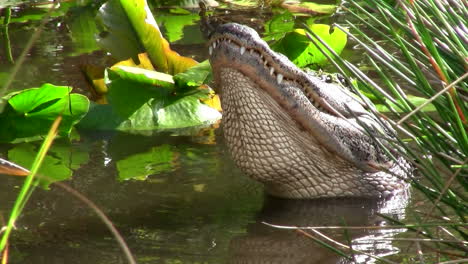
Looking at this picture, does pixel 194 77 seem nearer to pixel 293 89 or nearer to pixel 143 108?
pixel 143 108

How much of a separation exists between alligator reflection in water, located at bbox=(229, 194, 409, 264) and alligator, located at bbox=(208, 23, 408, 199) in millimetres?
116

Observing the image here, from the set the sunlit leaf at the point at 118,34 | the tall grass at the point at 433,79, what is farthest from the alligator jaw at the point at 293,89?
the sunlit leaf at the point at 118,34

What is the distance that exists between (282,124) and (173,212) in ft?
2.24

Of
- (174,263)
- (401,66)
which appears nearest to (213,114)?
(174,263)

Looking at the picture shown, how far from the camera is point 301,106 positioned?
407 centimetres

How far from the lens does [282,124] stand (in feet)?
13.5

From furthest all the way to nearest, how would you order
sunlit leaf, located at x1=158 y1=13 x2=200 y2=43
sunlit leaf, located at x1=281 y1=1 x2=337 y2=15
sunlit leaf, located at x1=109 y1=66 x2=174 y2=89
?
sunlit leaf, located at x1=281 y1=1 x2=337 y2=15 → sunlit leaf, located at x1=158 y1=13 x2=200 y2=43 → sunlit leaf, located at x1=109 y1=66 x2=174 y2=89

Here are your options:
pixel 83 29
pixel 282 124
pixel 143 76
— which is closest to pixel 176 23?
pixel 83 29

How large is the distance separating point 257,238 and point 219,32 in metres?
0.99

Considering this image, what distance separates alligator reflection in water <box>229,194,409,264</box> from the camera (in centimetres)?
340

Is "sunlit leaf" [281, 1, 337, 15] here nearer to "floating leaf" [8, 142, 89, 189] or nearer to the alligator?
"floating leaf" [8, 142, 89, 189]

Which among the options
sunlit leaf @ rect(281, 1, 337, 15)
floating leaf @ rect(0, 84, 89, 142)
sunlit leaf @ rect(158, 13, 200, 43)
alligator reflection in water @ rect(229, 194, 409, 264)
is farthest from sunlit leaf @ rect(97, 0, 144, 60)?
sunlit leaf @ rect(281, 1, 337, 15)

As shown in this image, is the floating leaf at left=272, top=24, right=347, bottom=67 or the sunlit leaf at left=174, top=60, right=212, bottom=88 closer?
the sunlit leaf at left=174, top=60, right=212, bottom=88

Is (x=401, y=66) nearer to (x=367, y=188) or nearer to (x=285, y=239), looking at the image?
(x=285, y=239)
